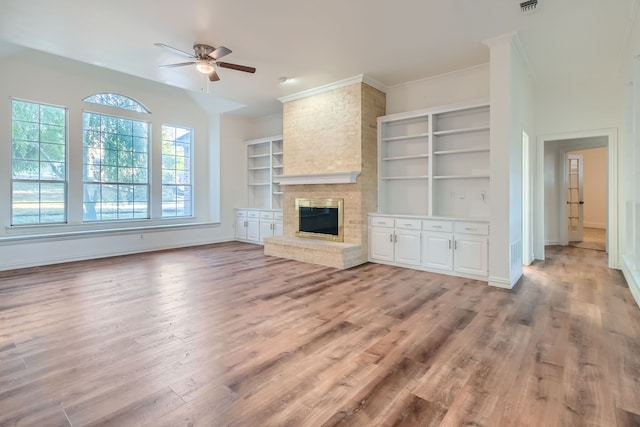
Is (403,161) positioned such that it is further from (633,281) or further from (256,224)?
(256,224)

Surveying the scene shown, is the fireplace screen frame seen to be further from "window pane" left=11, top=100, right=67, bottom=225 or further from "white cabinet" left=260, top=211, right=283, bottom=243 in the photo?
"window pane" left=11, top=100, right=67, bottom=225

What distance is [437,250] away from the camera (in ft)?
15.9

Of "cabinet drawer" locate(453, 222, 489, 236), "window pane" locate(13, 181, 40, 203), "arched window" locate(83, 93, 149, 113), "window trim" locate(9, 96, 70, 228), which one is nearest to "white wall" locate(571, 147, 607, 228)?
"cabinet drawer" locate(453, 222, 489, 236)

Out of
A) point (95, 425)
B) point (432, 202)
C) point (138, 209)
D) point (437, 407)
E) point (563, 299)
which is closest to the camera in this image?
point (95, 425)

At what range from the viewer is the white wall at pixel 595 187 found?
390 inches

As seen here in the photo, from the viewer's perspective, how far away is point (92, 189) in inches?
253

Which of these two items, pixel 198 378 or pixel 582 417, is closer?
pixel 582 417

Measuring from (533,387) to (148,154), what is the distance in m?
7.82

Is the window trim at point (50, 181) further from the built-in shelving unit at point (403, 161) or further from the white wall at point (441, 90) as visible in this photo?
the white wall at point (441, 90)

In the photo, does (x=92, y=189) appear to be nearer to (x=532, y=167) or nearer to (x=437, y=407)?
(x=437, y=407)

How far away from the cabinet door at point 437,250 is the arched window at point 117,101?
→ 6.59 m

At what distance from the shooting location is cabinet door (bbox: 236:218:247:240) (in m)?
8.28

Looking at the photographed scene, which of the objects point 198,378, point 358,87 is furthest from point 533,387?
point 358,87

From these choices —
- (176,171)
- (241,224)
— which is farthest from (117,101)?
(241,224)
